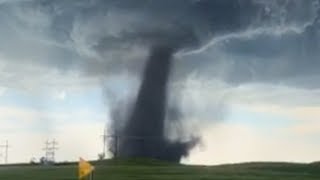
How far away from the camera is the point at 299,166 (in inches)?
7151

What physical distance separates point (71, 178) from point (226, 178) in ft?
85.3

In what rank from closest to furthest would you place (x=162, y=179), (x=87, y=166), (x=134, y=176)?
(x=87, y=166)
(x=162, y=179)
(x=134, y=176)

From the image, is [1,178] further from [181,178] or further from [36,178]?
[181,178]

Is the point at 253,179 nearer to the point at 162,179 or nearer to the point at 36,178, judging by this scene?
the point at 162,179

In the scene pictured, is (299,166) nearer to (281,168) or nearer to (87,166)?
(281,168)

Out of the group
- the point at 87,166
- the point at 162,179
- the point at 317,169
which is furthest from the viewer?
the point at 317,169

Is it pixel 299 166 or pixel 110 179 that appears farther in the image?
pixel 299 166

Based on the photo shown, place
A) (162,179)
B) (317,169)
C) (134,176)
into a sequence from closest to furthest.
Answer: (162,179), (134,176), (317,169)

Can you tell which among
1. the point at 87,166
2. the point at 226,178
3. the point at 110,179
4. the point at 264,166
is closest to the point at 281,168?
the point at 264,166

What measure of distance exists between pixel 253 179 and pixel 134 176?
20412mm

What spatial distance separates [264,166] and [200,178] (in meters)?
61.2

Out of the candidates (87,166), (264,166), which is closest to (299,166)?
(264,166)

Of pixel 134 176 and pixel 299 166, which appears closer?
pixel 134 176

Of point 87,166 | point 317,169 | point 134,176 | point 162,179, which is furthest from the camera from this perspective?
point 317,169
